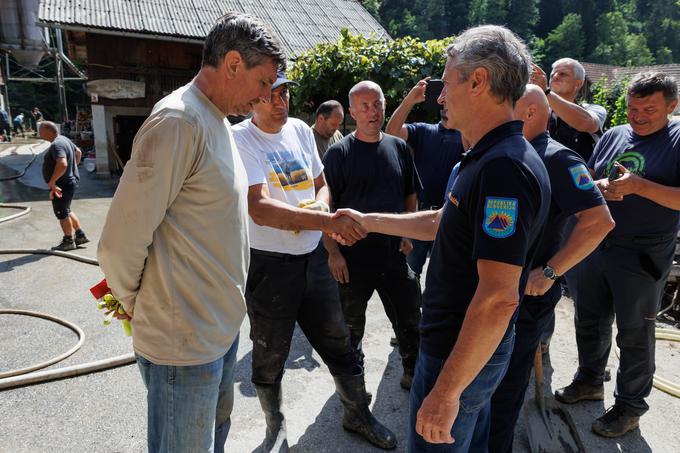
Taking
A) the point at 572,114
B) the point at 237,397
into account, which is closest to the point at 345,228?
the point at 237,397

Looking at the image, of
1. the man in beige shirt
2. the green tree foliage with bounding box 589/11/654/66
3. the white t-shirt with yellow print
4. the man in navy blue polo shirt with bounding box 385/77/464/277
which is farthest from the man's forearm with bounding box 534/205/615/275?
the green tree foliage with bounding box 589/11/654/66

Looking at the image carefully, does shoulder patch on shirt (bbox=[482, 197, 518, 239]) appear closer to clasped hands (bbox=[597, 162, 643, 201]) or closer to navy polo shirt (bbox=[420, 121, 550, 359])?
navy polo shirt (bbox=[420, 121, 550, 359])

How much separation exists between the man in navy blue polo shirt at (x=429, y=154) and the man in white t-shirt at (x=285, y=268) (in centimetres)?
162

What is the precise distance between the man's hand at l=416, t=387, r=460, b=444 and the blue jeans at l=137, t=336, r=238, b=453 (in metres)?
0.83

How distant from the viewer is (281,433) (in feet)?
9.12

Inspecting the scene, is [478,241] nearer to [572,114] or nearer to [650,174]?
[650,174]

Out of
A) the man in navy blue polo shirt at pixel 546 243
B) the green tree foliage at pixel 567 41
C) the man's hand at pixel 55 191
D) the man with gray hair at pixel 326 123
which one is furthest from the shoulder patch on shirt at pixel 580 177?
the green tree foliage at pixel 567 41

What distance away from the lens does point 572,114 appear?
138 inches

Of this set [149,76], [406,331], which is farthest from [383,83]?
[149,76]

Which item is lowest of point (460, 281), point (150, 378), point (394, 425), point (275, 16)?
point (394, 425)

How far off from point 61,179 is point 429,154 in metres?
5.99

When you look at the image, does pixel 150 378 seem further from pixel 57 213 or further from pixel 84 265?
pixel 57 213

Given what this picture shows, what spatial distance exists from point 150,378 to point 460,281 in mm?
1249

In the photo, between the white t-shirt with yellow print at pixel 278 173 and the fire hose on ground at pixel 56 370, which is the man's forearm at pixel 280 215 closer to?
the white t-shirt with yellow print at pixel 278 173
